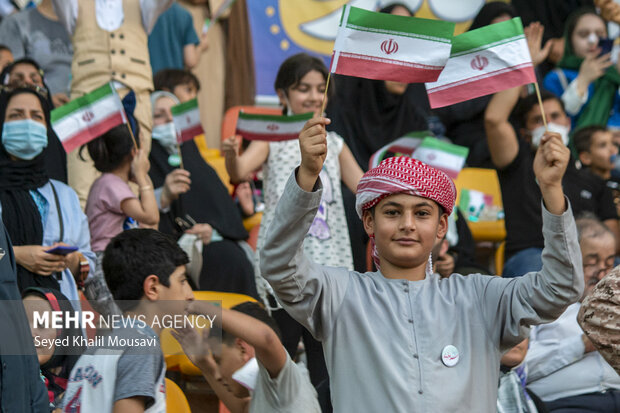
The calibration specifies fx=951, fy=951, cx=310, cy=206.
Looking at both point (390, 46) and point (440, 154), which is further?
point (440, 154)

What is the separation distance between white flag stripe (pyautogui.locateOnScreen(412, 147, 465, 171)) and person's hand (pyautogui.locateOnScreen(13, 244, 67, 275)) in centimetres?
240

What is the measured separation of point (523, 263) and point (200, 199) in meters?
2.21

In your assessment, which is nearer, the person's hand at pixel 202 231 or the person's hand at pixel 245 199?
the person's hand at pixel 202 231

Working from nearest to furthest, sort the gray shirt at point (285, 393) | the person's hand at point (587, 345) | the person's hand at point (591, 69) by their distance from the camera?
1. the gray shirt at point (285, 393)
2. the person's hand at point (587, 345)
3. the person's hand at point (591, 69)

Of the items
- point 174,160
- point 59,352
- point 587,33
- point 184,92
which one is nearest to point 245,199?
point 174,160

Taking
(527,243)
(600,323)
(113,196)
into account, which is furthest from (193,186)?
(600,323)

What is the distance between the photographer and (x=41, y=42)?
7.88 m

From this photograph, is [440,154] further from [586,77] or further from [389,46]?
[586,77]

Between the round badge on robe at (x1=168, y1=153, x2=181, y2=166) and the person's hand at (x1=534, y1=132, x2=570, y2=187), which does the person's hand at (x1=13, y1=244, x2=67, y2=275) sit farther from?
the person's hand at (x1=534, y1=132, x2=570, y2=187)

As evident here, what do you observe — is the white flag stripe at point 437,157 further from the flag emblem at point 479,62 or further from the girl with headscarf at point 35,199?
the flag emblem at point 479,62

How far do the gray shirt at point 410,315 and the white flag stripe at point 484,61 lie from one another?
86cm

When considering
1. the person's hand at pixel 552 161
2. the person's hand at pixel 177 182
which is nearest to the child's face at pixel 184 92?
the person's hand at pixel 177 182

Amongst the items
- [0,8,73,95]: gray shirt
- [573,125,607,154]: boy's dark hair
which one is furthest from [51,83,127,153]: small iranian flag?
[573,125,607,154]: boy's dark hair

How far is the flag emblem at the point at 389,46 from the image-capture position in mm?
3486
